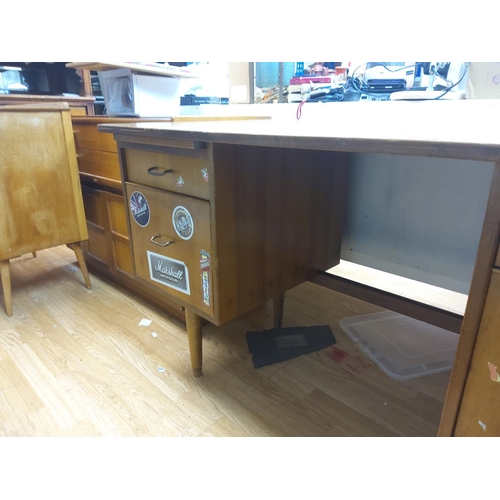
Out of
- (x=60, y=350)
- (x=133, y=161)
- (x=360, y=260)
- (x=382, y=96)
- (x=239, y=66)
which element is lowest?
(x=60, y=350)

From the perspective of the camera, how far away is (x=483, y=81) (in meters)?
1.18

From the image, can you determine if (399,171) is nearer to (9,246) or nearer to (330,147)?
(330,147)

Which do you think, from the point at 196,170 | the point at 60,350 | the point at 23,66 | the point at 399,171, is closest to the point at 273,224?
the point at 196,170

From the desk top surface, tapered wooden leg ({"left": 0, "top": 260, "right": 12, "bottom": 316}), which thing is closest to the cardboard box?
the desk top surface

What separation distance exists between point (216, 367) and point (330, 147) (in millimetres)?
882

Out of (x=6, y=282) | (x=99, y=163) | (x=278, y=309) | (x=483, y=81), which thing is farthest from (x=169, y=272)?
(x=483, y=81)

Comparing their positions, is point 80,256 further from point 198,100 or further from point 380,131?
point 380,131

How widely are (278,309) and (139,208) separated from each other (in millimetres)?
646

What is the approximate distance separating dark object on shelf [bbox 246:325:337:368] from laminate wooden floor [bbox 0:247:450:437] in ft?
0.09

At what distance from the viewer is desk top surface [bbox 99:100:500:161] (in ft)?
1.52

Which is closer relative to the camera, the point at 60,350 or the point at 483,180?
the point at 483,180

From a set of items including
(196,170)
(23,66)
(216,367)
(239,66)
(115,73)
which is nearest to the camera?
(196,170)

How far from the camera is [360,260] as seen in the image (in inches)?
57.6

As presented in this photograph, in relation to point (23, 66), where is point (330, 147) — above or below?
below
